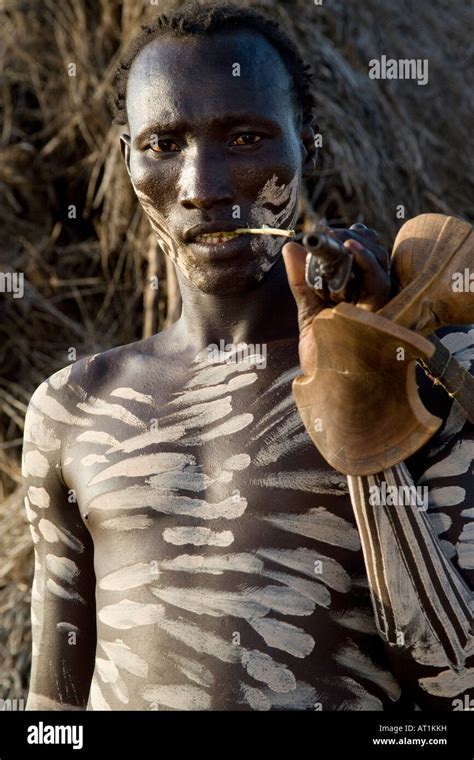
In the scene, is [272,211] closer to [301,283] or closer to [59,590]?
[301,283]

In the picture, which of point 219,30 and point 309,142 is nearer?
point 219,30

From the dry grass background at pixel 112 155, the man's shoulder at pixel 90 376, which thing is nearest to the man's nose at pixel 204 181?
the man's shoulder at pixel 90 376

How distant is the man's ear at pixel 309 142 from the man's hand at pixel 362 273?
2.10 ft

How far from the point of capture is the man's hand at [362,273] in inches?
61.6

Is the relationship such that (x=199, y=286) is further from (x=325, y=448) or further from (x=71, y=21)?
(x=71, y=21)

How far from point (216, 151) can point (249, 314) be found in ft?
0.99

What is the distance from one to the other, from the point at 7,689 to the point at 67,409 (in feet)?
6.21

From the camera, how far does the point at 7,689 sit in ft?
12.7

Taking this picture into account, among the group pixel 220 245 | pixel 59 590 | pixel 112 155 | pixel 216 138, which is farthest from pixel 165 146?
pixel 112 155

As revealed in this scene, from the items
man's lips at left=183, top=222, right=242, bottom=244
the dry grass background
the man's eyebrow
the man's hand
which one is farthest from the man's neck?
the dry grass background

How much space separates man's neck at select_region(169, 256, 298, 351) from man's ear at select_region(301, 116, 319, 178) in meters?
0.21

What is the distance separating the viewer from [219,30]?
83.7 inches

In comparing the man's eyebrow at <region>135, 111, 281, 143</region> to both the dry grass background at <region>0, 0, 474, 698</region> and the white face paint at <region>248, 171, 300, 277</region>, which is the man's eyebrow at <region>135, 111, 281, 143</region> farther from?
the dry grass background at <region>0, 0, 474, 698</region>

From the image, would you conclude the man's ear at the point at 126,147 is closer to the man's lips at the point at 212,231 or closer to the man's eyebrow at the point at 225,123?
the man's eyebrow at the point at 225,123
